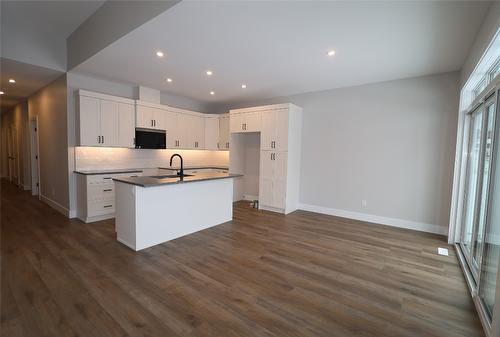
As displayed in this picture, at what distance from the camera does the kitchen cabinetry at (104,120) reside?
14.7 ft

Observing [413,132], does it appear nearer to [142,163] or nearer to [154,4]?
[154,4]

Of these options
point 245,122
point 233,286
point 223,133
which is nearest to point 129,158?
point 223,133

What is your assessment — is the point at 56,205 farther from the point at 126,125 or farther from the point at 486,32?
the point at 486,32

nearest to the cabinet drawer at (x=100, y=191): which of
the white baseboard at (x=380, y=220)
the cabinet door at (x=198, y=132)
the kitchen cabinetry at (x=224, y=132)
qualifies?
the cabinet door at (x=198, y=132)

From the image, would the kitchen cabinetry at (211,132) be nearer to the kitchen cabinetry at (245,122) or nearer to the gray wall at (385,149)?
the kitchen cabinetry at (245,122)

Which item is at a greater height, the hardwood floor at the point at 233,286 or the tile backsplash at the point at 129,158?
the tile backsplash at the point at 129,158

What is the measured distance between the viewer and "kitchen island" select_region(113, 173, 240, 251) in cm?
323

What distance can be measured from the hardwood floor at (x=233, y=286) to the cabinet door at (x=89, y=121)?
1.71 metres

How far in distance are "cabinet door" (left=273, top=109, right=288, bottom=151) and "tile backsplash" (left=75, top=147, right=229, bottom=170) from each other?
7.27 feet

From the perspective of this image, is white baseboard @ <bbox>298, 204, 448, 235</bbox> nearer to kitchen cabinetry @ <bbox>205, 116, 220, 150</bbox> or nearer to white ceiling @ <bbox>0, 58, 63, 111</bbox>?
kitchen cabinetry @ <bbox>205, 116, 220, 150</bbox>

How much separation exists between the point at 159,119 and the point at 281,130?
115 inches

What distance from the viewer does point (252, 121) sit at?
224 inches

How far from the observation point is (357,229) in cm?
433

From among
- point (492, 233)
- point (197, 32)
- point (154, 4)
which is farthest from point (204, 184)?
point (492, 233)
